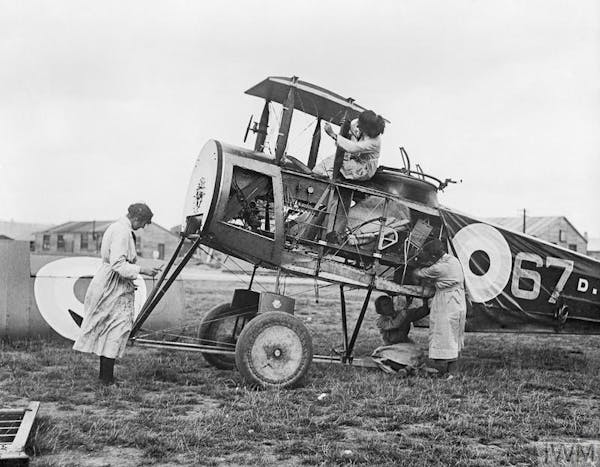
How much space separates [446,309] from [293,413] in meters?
3.07

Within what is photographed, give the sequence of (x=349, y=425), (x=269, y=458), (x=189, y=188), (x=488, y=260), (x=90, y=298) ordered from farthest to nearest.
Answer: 1. (x=488, y=260)
2. (x=189, y=188)
3. (x=90, y=298)
4. (x=349, y=425)
5. (x=269, y=458)

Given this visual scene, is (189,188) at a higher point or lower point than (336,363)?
higher

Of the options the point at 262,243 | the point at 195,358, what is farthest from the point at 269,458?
the point at 195,358

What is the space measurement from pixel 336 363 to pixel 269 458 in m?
3.86

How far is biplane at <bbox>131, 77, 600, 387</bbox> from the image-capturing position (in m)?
7.23

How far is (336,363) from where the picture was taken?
27.5ft

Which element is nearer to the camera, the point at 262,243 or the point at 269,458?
the point at 269,458

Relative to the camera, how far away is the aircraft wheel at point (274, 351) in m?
6.88

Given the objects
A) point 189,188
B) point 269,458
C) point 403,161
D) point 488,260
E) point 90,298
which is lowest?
point 269,458

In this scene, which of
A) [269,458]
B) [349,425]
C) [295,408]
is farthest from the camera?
[295,408]

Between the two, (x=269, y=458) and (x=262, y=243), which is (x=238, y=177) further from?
(x=269, y=458)

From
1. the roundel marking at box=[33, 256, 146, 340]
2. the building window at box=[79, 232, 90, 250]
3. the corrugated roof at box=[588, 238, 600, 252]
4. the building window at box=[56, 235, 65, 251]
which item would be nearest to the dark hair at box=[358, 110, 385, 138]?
the roundel marking at box=[33, 256, 146, 340]

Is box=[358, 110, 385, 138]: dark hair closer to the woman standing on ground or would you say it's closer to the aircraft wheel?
the aircraft wheel

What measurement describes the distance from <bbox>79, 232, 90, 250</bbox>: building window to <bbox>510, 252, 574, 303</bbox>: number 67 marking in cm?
6622
